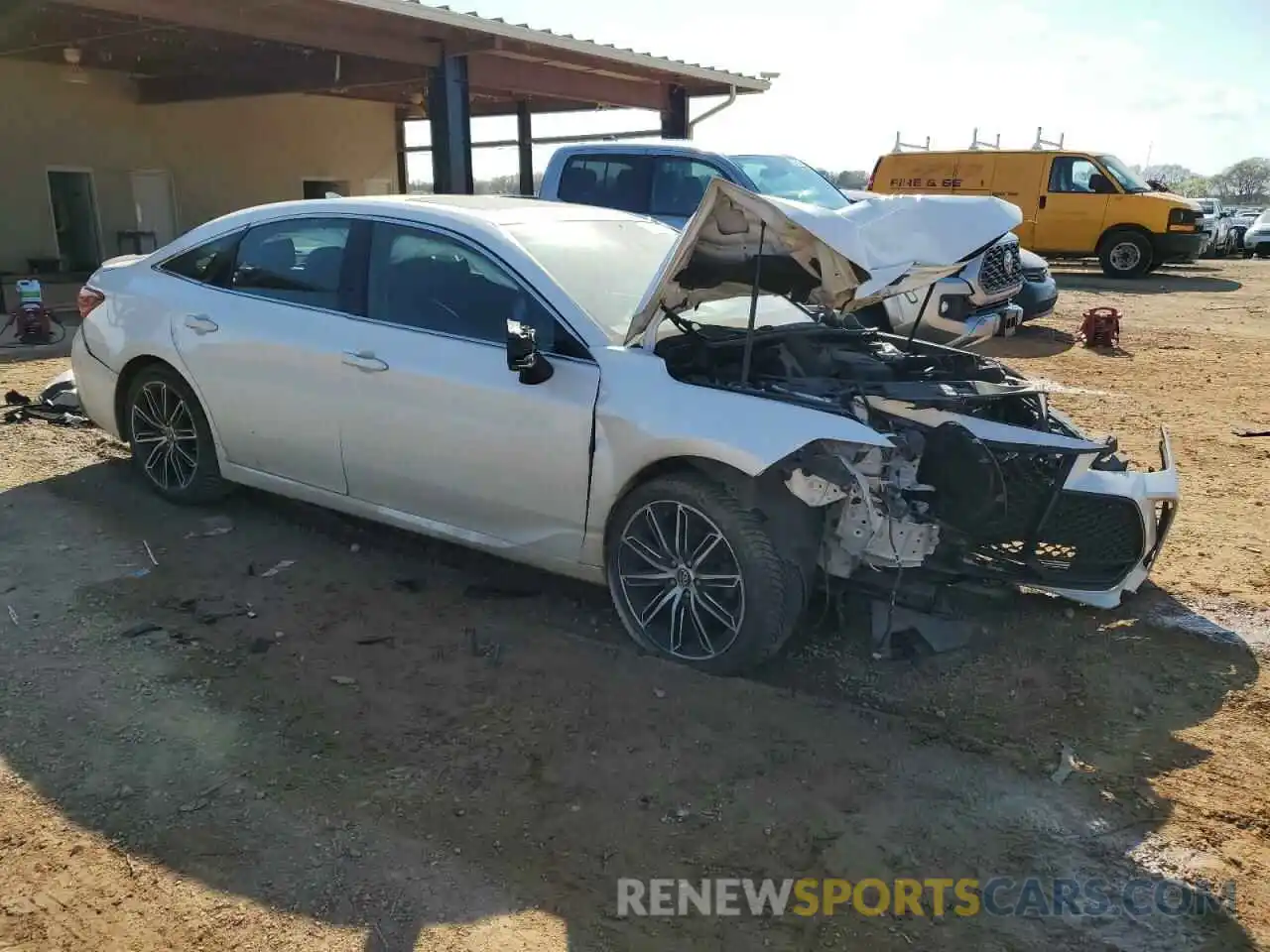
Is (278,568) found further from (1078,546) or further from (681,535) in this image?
(1078,546)

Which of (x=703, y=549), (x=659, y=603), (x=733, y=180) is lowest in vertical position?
(x=659, y=603)

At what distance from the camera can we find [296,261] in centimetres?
490

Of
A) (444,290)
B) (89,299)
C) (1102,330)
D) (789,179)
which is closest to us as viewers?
(444,290)

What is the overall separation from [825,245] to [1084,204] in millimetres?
16843

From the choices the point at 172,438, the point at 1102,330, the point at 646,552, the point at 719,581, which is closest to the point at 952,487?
the point at 719,581

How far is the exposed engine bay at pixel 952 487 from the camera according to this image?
370 cm

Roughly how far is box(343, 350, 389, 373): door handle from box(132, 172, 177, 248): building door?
1390 cm

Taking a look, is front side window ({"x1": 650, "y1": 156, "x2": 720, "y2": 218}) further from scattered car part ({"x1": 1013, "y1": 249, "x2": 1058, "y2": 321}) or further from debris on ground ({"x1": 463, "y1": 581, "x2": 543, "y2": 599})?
debris on ground ({"x1": 463, "y1": 581, "x2": 543, "y2": 599})

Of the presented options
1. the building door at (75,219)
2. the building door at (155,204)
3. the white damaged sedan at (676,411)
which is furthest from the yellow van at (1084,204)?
the white damaged sedan at (676,411)

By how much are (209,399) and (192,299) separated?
526 millimetres

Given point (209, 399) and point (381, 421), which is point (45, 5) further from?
point (381, 421)

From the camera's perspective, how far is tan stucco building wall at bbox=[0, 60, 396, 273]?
14703 millimetres

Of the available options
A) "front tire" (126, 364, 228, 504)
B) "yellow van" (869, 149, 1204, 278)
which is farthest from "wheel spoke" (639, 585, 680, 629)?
"yellow van" (869, 149, 1204, 278)

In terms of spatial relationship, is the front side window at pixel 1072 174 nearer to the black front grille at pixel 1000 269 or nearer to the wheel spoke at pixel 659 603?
the black front grille at pixel 1000 269
